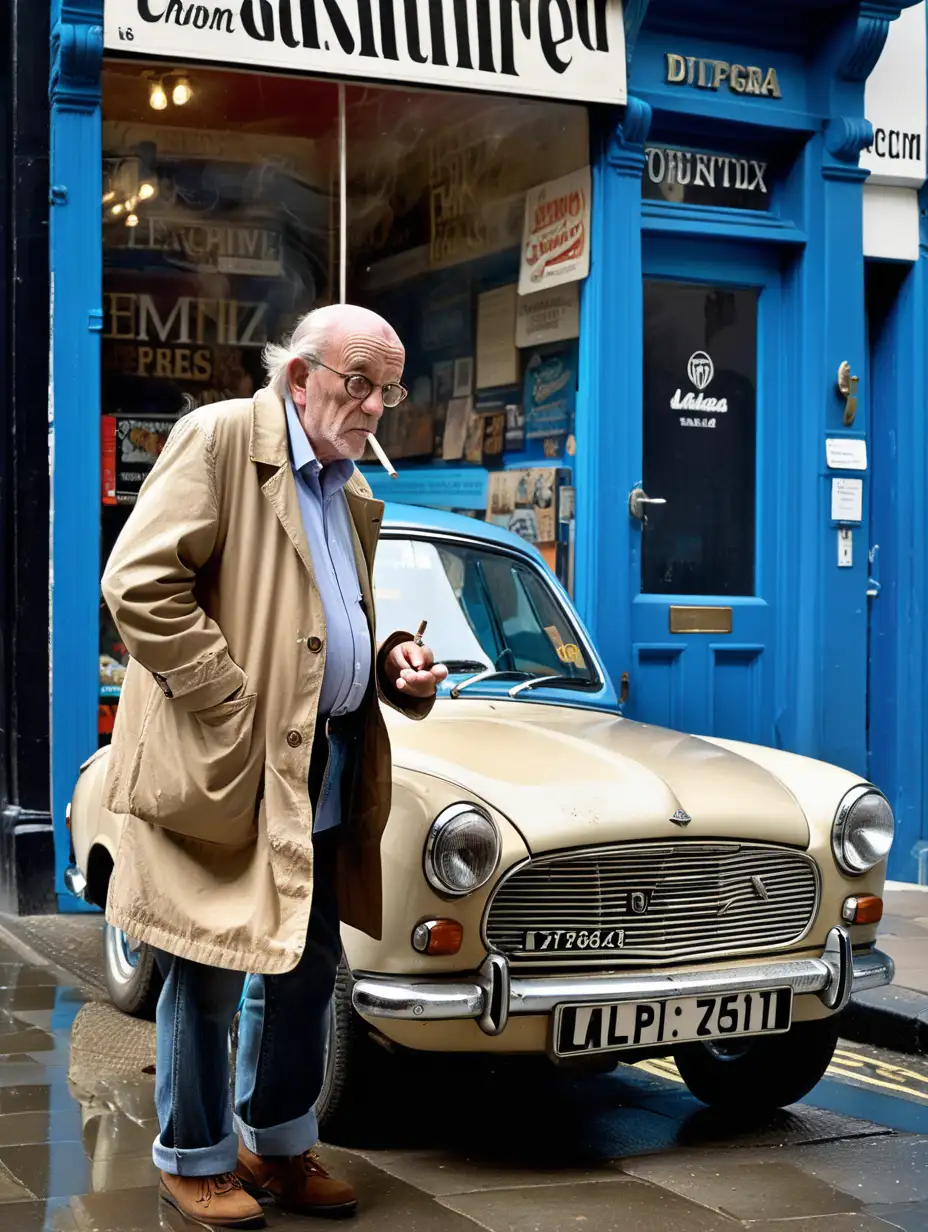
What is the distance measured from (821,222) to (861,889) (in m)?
5.03

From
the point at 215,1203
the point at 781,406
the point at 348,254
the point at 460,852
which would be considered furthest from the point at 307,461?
the point at 781,406

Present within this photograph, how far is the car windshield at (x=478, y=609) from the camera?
17.5 ft

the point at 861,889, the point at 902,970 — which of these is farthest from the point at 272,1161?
the point at 902,970

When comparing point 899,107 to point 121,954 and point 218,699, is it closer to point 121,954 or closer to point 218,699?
point 121,954

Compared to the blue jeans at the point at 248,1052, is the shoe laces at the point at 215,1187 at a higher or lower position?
lower

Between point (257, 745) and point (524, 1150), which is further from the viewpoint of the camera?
point (524, 1150)

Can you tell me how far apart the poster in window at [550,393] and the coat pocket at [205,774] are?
17.0 feet

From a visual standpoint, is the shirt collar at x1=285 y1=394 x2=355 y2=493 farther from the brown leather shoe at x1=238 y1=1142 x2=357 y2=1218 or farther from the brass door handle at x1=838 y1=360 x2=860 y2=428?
the brass door handle at x1=838 y1=360 x2=860 y2=428

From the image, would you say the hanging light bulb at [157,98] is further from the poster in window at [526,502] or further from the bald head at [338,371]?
the bald head at [338,371]

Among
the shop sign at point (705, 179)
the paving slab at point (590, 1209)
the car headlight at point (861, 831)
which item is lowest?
the paving slab at point (590, 1209)

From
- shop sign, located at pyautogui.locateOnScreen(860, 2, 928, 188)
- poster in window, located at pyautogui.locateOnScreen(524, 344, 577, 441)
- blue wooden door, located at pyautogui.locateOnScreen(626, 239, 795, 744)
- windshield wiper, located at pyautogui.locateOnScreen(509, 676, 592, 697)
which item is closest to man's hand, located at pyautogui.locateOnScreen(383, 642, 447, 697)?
windshield wiper, located at pyautogui.locateOnScreen(509, 676, 592, 697)

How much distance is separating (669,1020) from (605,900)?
33cm

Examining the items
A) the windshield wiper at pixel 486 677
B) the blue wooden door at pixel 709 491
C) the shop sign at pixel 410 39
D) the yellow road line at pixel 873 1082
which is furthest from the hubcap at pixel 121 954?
the shop sign at pixel 410 39

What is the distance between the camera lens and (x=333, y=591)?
12.4ft
